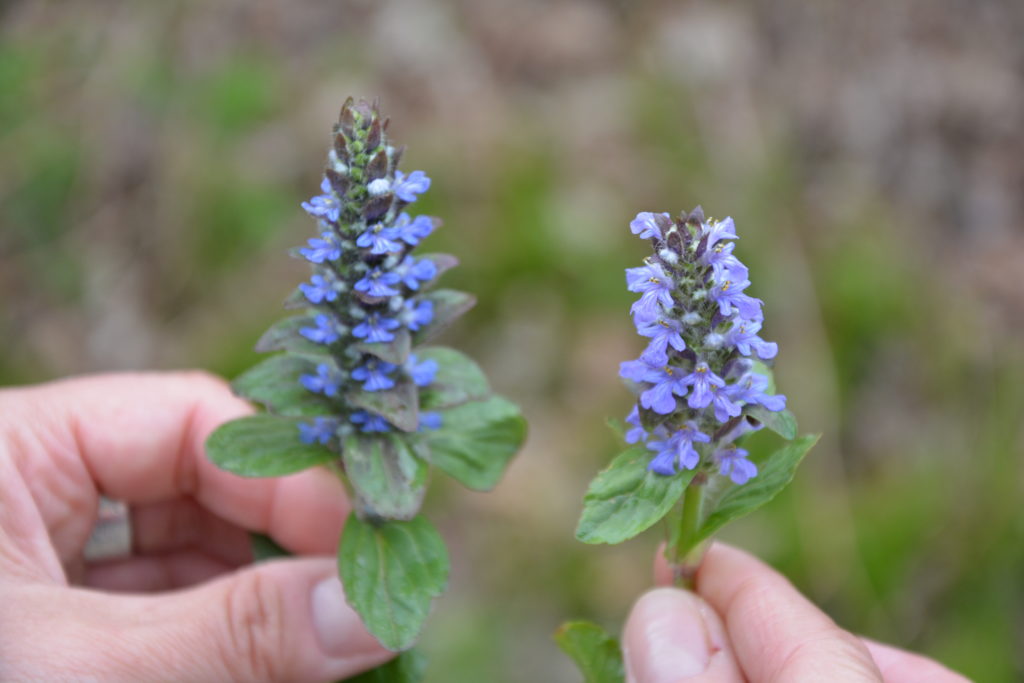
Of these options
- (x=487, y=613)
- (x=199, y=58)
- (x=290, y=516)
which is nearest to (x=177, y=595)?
(x=290, y=516)

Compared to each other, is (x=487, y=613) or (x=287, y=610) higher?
(x=287, y=610)

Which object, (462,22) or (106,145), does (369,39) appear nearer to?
(462,22)

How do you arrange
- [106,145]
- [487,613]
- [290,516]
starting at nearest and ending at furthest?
[290,516]
[487,613]
[106,145]

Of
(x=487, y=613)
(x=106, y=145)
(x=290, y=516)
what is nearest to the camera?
(x=290, y=516)

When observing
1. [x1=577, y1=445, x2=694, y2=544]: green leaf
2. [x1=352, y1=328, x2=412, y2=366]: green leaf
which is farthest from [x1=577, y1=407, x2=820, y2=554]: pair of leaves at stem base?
[x1=352, y1=328, x2=412, y2=366]: green leaf

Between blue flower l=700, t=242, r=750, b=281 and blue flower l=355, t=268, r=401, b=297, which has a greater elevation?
blue flower l=700, t=242, r=750, b=281

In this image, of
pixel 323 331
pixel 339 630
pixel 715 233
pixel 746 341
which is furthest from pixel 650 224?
pixel 339 630

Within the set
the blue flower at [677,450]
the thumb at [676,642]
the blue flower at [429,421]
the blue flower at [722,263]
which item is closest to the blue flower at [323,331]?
the blue flower at [429,421]

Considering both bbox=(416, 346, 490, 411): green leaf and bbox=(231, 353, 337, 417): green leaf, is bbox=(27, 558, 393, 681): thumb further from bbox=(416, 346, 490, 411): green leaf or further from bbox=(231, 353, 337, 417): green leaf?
bbox=(416, 346, 490, 411): green leaf
